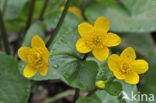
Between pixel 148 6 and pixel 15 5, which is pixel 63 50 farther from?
pixel 148 6

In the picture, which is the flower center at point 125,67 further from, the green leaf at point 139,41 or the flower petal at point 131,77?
the green leaf at point 139,41

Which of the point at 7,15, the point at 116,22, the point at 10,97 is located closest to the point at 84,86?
the point at 10,97

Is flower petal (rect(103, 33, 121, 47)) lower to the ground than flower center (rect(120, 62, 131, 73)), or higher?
higher

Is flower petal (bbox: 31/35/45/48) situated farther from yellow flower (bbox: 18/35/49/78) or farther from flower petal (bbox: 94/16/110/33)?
flower petal (bbox: 94/16/110/33)

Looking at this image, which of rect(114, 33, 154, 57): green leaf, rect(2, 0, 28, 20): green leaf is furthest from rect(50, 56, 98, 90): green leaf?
rect(114, 33, 154, 57): green leaf

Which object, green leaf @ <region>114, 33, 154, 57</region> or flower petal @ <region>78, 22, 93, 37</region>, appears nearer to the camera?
flower petal @ <region>78, 22, 93, 37</region>

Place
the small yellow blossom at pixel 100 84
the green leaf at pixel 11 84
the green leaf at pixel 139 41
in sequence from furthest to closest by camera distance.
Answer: the green leaf at pixel 139 41 < the green leaf at pixel 11 84 < the small yellow blossom at pixel 100 84

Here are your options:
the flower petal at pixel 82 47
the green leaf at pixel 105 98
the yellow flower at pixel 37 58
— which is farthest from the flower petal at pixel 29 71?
the green leaf at pixel 105 98

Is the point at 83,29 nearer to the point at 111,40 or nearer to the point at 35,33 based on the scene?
the point at 111,40
